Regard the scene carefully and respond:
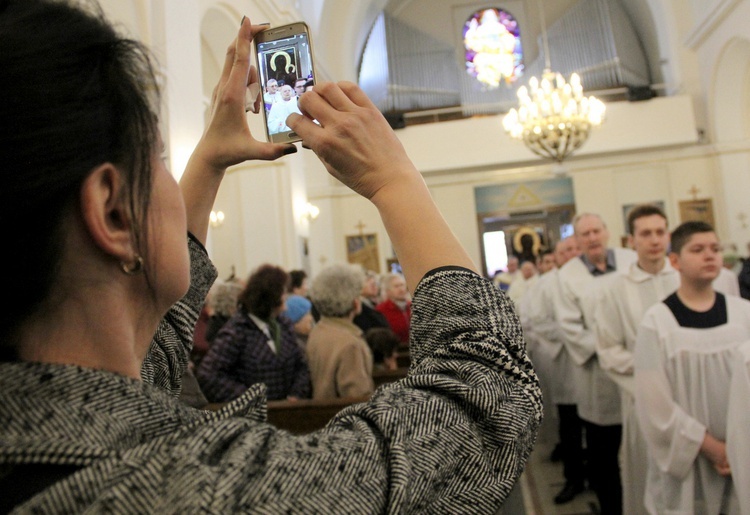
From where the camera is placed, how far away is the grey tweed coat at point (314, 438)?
498 millimetres

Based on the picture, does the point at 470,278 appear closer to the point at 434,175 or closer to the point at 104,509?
the point at 104,509

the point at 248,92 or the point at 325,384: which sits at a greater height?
the point at 248,92

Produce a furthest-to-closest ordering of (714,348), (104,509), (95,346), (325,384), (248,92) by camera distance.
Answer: (325,384)
(714,348)
(248,92)
(95,346)
(104,509)

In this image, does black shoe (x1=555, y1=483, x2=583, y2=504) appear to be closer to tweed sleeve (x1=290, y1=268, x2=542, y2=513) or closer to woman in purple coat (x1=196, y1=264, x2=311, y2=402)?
woman in purple coat (x1=196, y1=264, x2=311, y2=402)

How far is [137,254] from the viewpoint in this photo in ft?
2.07

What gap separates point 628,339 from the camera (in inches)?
142

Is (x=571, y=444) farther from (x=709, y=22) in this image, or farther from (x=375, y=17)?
(x=375, y=17)

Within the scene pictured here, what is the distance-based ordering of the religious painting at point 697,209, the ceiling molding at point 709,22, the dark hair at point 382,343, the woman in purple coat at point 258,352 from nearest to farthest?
the woman in purple coat at point 258,352 → the dark hair at point 382,343 → the ceiling molding at point 709,22 → the religious painting at point 697,209

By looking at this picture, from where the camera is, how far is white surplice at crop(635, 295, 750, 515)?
2703mm

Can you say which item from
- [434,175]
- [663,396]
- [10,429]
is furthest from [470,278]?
[434,175]

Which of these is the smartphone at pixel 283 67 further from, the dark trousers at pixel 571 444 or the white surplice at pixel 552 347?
the dark trousers at pixel 571 444

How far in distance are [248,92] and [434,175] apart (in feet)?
45.2

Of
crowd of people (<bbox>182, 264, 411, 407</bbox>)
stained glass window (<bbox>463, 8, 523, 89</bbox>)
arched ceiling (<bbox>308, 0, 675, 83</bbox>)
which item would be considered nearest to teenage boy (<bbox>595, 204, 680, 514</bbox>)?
crowd of people (<bbox>182, 264, 411, 407</bbox>)

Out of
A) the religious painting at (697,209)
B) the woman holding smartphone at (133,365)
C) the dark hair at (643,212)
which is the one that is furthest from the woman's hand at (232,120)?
the religious painting at (697,209)
